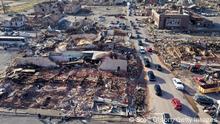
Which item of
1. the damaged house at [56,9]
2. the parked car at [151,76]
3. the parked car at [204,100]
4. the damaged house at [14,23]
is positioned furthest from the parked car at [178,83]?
the damaged house at [56,9]

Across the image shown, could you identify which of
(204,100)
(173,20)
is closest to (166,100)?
(204,100)

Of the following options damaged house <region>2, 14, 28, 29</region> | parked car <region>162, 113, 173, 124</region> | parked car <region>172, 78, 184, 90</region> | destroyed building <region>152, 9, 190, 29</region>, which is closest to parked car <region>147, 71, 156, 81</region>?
parked car <region>172, 78, 184, 90</region>

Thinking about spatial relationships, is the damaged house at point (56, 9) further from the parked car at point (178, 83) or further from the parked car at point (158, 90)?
the parked car at point (158, 90)

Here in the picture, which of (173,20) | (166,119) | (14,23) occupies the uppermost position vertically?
(173,20)

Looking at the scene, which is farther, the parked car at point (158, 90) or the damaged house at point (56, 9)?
the damaged house at point (56, 9)

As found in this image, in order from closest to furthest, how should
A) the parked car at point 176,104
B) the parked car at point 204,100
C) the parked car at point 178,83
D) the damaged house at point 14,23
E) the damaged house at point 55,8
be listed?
the parked car at point 176,104 < the parked car at point 204,100 < the parked car at point 178,83 < the damaged house at point 14,23 < the damaged house at point 55,8

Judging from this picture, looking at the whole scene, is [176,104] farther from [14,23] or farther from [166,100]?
[14,23]

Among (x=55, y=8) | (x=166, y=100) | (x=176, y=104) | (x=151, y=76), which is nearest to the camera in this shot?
(x=176, y=104)

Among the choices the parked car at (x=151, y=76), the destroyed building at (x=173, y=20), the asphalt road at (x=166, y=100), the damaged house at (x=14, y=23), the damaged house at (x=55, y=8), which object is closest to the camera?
the asphalt road at (x=166, y=100)

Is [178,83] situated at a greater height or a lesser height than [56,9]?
lesser

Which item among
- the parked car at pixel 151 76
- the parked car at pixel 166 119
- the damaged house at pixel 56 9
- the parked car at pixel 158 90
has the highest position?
the damaged house at pixel 56 9

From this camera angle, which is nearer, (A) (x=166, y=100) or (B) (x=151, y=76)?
(A) (x=166, y=100)

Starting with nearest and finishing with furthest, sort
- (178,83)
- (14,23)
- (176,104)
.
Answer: (176,104) < (178,83) < (14,23)

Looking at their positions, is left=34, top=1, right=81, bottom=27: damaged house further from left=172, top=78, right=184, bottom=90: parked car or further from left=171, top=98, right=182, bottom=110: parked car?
left=171, top=98, right=182, bottom=110: parked car
